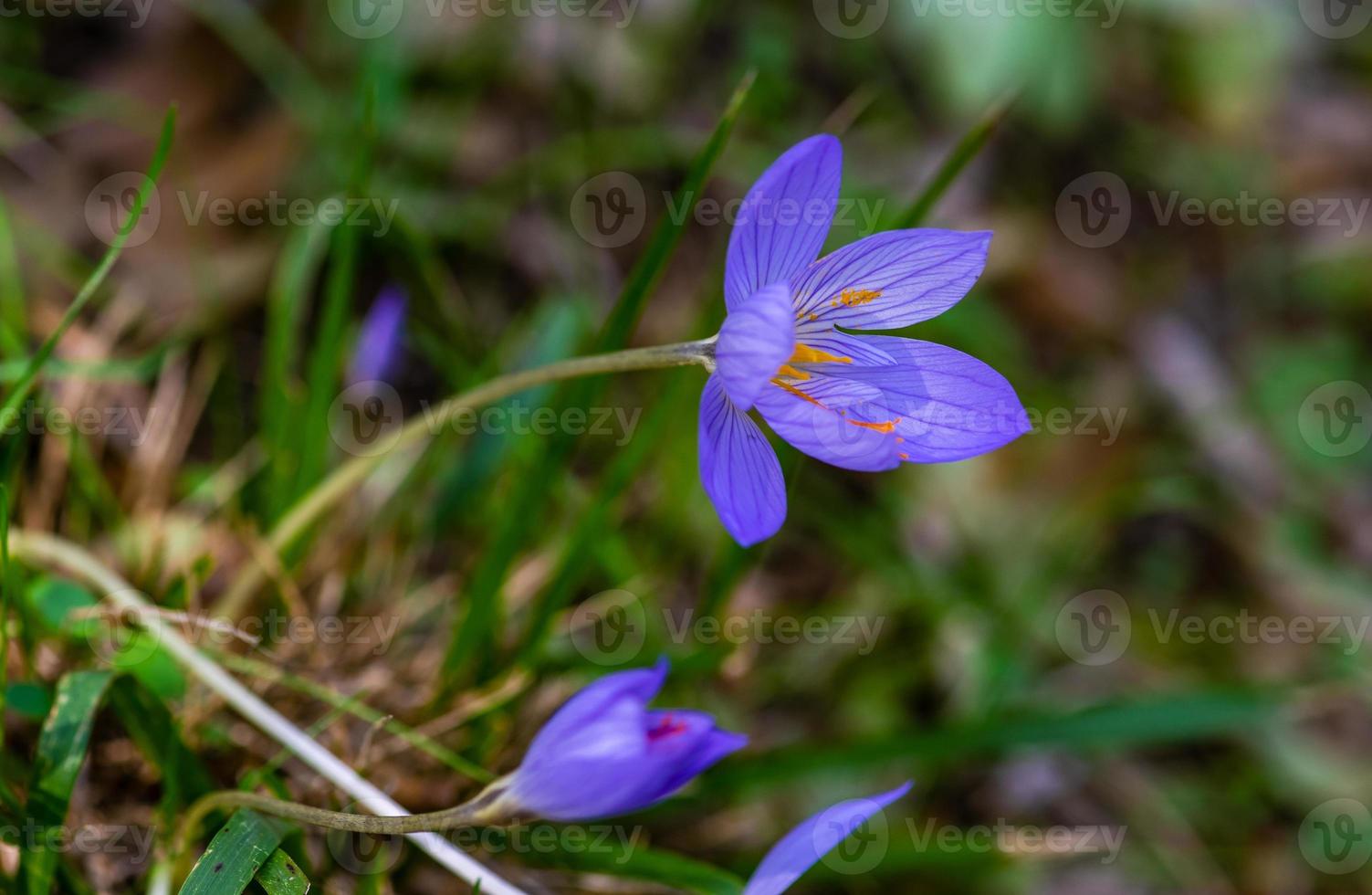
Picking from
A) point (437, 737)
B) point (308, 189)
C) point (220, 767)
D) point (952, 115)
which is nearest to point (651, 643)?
point (437, 737)

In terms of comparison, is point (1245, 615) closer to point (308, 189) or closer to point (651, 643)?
point (651, 643)

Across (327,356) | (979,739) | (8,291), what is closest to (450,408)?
(327,356)

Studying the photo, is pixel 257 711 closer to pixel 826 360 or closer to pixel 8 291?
pixel 826 360

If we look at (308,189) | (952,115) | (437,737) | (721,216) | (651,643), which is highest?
(952,115)

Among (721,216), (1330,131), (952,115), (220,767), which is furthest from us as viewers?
(1330,131)

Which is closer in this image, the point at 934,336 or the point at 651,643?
the point at 651,643

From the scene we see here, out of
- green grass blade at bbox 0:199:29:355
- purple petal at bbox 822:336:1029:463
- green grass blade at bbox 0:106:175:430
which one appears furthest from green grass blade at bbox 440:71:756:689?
green grass blade at bbox 0:199:29:355
